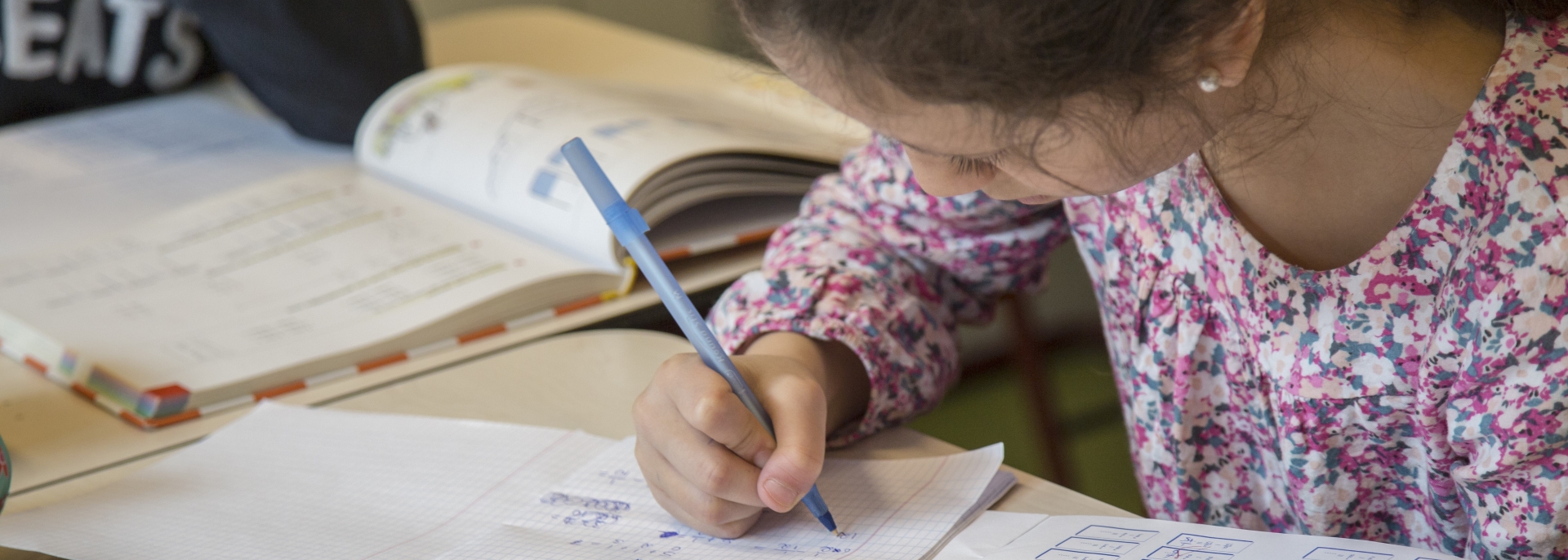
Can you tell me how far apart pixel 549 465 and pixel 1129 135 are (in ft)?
1.10

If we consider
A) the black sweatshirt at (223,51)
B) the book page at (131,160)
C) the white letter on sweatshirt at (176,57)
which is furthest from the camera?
the white letter on sweatshirt at (176,57)

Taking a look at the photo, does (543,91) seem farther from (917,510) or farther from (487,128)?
(917,510)

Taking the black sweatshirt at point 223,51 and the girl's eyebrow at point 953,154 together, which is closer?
the girl's eyebrow at point 953,154

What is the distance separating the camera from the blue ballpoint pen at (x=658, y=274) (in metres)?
0.57

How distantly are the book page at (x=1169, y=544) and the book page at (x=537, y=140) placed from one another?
422 millimetres

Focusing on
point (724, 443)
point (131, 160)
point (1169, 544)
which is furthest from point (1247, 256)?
point (131, 160)

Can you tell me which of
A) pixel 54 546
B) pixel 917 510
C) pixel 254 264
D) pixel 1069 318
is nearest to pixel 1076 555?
pixel 917 510

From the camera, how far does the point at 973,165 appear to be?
505 mm

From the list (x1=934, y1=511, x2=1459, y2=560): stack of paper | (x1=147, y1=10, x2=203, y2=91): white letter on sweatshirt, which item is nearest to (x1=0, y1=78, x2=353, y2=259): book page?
(x1=147, y1=10, x2=203, y2=91): white letter on sweatshirt

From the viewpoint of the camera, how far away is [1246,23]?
441 millimetres

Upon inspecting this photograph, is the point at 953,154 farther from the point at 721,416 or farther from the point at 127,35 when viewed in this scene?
the point at 127,35

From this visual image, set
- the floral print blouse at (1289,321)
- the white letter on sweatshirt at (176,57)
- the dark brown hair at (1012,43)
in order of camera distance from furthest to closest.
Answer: the white letter on sweatshirt at (176,57)
the floral print blouse at (1289,321)
the dark brown hair at (1012,43)

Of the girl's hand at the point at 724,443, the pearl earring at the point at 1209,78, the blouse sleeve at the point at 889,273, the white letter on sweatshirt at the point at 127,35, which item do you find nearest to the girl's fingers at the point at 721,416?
the girl's hand at the point at 724,443

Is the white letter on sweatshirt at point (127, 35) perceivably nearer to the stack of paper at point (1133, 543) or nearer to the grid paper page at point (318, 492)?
the grid paper page at point (318, 492)
